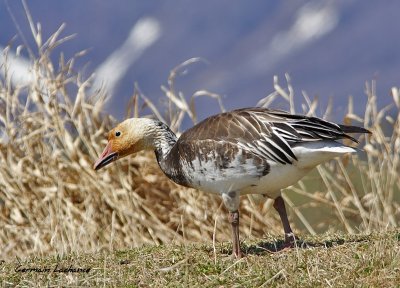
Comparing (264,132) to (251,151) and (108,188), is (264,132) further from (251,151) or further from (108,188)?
(108,188)

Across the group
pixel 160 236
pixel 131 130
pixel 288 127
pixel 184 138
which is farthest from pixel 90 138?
pixel 288 127

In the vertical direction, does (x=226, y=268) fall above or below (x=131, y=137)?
below

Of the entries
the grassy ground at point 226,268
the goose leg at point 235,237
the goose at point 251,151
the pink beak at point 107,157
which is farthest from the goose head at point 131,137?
the goose leg at point 235,237

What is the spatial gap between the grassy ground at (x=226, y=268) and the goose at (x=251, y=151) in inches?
18.0

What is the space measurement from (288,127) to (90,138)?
4.68 m

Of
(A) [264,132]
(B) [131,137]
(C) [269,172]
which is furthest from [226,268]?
(B) [131,137]

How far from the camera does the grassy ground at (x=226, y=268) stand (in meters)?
5.11

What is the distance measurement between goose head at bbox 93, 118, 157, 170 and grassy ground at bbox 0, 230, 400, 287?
1.09 meters

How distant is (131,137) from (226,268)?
7.23 feet

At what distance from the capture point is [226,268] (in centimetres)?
556

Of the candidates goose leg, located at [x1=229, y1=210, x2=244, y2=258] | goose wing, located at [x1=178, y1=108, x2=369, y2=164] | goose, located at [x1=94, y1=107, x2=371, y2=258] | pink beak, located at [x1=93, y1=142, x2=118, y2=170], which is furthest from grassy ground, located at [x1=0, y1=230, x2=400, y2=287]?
pink beak, located at [x1=93, y1=142, x2=118, y2=170]

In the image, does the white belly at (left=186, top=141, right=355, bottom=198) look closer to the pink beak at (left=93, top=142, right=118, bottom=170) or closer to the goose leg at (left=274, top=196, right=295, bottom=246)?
the goose leg at (left=274, top=196, right=295, bottom=246)

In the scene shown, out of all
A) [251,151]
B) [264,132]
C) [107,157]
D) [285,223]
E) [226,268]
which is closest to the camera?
[226,268]

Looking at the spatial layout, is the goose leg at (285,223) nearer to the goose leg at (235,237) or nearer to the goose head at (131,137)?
the goose leg at (235,237)
